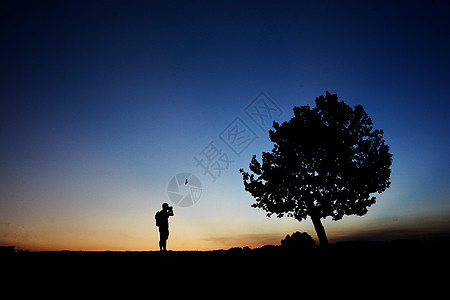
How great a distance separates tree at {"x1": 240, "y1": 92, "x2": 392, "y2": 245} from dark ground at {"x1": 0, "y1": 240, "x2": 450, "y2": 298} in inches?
399

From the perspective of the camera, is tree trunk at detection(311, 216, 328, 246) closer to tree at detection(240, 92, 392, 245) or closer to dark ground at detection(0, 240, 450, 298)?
tree at detection(240, 92, 392, 245)

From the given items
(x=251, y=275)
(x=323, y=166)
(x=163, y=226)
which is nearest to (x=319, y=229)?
(x=323, y=166)

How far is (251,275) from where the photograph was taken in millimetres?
5547

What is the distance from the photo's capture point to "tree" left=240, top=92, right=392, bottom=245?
16.7m

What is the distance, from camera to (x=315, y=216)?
58.2 ft

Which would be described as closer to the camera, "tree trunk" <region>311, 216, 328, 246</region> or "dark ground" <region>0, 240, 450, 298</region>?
"dark ground" <region>0, 240, 450, 298</region>

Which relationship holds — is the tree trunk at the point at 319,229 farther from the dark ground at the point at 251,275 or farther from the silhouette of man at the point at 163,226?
the silhouette of man at the point at 163,226

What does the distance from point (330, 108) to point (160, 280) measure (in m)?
18.2

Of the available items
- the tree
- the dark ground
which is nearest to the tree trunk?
the tree

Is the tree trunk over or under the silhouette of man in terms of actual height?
under

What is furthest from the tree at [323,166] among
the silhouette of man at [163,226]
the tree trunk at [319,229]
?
the silhouette of man at [163,226]

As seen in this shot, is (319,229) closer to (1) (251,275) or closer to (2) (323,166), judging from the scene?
(2) (323,166)

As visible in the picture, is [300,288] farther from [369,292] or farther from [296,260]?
[296,260]

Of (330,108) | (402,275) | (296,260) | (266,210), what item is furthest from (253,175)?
(402,275)
